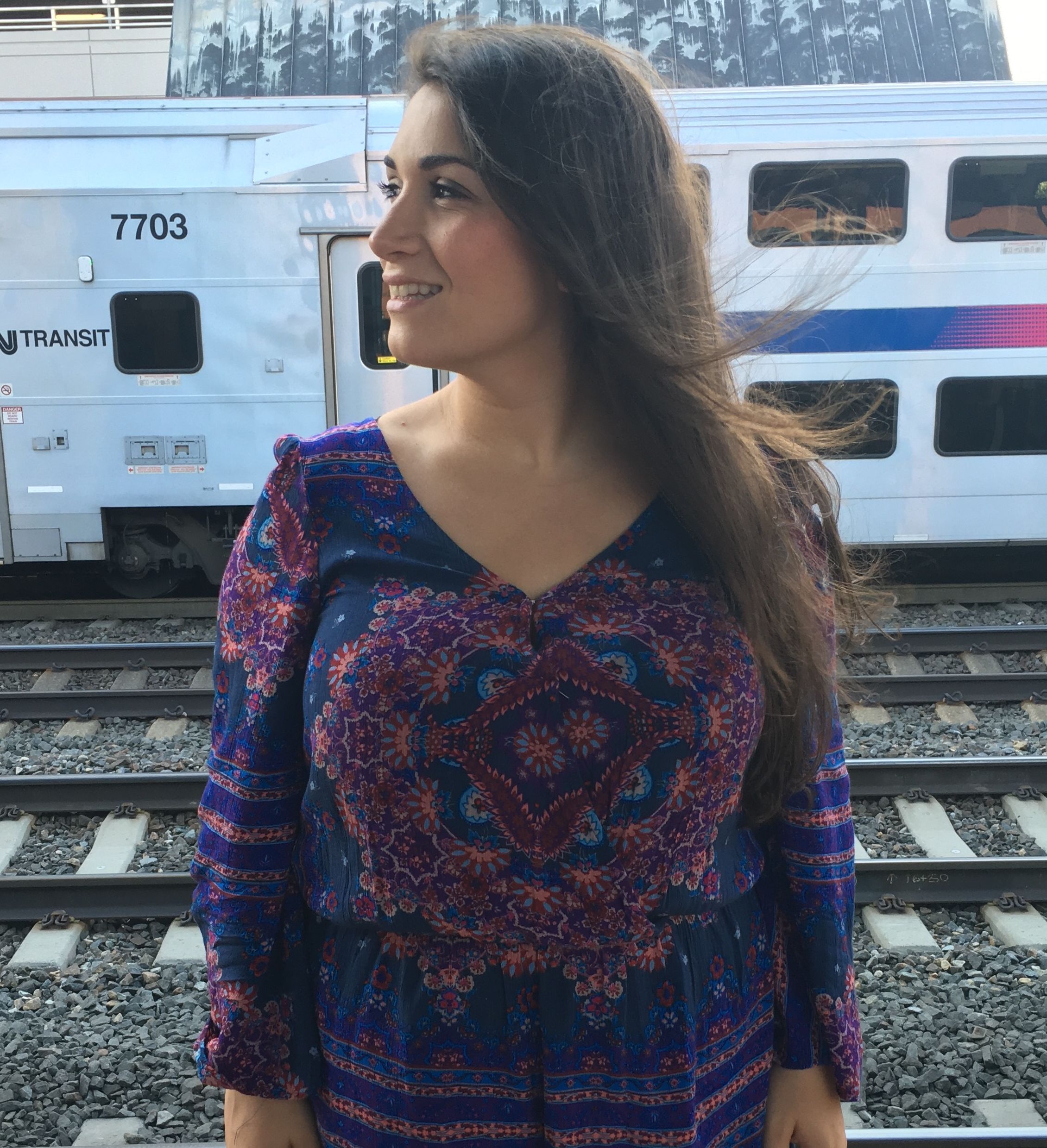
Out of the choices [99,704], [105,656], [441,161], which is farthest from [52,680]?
[441,161]

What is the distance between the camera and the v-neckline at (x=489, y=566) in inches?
54.1

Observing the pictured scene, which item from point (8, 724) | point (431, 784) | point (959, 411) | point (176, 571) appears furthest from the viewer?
point (176, 571)

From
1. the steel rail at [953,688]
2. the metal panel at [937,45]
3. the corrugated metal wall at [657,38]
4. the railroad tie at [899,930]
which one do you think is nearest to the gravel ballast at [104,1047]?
the railroad tie at [899,930]

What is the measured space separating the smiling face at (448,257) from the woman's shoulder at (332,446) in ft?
0.40

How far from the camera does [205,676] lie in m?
6.53

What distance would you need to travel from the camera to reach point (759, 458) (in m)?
1.50

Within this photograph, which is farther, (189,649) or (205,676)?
(189,649)

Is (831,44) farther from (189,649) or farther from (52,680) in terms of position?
(52,680)

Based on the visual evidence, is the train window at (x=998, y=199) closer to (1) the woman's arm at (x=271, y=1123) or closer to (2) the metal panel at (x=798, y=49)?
(2) the metal panel at (x=798, y=49)

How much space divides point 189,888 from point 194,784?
827mm

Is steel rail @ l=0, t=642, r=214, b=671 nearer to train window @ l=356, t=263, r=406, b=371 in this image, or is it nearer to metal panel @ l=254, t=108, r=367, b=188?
train window @ l=356, t=263, r=406, b=371

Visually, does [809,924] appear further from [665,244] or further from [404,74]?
[404,74]

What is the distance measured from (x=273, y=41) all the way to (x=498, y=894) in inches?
353

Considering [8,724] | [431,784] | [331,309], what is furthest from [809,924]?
[331,309]
